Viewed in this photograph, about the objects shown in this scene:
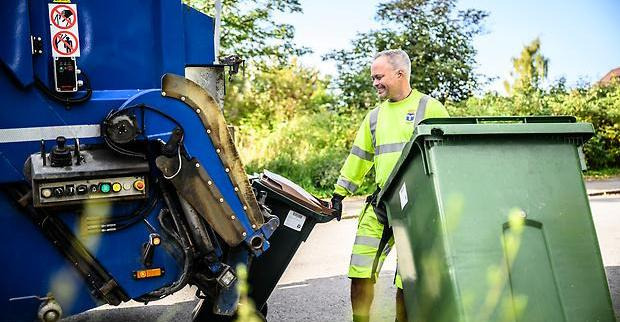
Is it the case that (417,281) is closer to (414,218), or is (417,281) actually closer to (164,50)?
(414,218)

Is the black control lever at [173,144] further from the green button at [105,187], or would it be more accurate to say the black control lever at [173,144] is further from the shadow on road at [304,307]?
the shadow on road at [304,307]

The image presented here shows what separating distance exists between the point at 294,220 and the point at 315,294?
69.0 inches

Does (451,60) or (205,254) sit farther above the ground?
(451,60)

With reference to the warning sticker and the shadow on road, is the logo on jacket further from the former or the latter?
the warning sticker

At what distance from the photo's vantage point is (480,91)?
790 inches

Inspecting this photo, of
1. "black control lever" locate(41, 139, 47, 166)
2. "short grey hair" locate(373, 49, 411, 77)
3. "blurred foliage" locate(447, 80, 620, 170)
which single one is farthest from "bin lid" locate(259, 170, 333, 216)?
"blurred foliage" locate(447, 80, 620, 170)

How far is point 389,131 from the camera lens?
441 centimetres

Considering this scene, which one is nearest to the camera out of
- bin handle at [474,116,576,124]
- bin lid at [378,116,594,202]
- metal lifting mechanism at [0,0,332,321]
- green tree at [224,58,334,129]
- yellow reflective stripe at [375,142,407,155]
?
bin lid at [378,116,594,202]

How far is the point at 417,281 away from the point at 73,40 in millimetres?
2087

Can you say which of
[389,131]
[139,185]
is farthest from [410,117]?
[139,185]

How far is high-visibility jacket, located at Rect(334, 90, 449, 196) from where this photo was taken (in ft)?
14.3

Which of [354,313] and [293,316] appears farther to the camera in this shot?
[293,316]

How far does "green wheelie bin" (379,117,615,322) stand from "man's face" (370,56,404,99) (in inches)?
37.1

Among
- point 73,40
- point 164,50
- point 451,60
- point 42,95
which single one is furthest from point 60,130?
point 451,60
